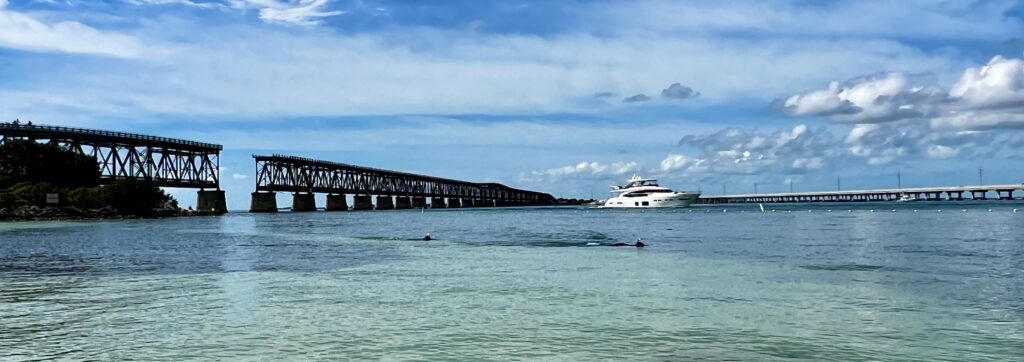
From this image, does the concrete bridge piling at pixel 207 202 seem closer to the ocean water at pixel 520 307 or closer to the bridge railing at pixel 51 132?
the bridge railing at pixel 51 132

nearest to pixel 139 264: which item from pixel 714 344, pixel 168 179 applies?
pixel 714 344

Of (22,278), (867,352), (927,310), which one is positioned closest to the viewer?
(867,352)

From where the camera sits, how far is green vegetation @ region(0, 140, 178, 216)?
422 feet

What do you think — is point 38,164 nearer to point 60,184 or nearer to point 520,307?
point 60,184

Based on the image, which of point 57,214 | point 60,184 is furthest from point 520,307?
point 60,184

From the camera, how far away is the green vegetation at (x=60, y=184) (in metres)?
128

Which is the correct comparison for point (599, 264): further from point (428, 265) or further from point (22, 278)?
point (22, 278)

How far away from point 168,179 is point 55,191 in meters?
52.5

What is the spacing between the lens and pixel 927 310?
22.2 metres

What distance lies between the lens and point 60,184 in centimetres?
14225

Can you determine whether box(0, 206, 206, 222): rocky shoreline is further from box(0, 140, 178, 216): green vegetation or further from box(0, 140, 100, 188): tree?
box(0, 140, 100, 188): tree

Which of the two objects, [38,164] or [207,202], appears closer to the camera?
[38,164]

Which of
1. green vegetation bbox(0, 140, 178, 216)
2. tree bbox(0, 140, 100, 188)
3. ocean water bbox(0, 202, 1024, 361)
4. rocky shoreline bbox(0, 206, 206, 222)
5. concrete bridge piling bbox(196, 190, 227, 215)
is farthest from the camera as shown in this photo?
concrete bridge piling bbox(196, 190, 227, 215)

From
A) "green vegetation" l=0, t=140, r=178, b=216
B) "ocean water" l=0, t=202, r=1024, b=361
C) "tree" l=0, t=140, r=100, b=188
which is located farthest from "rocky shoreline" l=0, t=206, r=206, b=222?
"ocean water" l=0, t=202, r=1024, b=361
